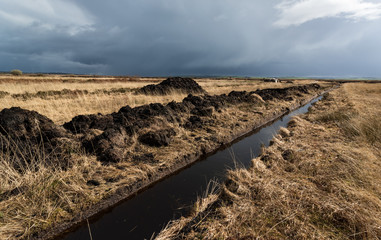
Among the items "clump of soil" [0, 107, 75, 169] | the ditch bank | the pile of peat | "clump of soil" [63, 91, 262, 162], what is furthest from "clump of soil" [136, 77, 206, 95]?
"clump of soil" [0, 107, 75, 169]

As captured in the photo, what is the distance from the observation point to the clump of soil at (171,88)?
20.0 meters

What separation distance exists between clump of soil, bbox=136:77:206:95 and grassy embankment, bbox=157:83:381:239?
52.9 feet

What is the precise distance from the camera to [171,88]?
21.7 m

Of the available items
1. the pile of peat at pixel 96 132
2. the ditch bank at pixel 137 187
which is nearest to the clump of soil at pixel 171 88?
the pile of peat at pixel 96 132

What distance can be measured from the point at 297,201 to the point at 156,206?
302 cm

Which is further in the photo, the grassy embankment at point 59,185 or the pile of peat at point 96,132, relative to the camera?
the pile of peat at point 96,132

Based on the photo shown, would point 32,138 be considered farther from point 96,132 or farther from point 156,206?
point 156,206

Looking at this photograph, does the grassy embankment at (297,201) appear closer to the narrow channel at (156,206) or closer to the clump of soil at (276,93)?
the narrow channel at (156,206)

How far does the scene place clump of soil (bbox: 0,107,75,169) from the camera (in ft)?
15.8

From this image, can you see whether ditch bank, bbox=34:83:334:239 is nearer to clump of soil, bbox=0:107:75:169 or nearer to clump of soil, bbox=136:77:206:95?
clump of soil, bbox=0:107:75:169

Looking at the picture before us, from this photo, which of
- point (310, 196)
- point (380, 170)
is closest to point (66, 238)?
point (310, 196)

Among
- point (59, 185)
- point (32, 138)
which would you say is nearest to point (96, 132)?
point (32, 138)

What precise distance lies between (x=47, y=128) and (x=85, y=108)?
23.0ft

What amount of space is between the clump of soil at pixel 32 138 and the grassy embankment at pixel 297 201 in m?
3.86
